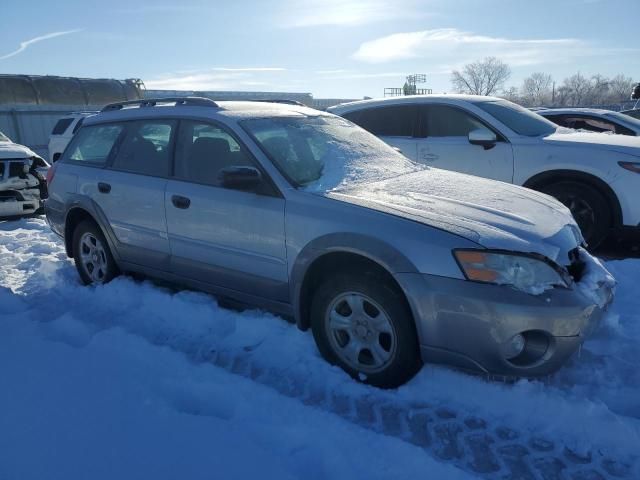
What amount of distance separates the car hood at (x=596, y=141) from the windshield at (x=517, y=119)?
184 mm

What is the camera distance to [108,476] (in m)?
2.20

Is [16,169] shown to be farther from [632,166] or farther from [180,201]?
[632,166]

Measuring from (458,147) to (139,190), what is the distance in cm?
379

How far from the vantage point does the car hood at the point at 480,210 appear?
2645 millimetres

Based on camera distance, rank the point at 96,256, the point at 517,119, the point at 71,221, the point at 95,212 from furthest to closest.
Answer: the point at 517,119
the point at 71,221
the point at 96,256
the point at 95,212

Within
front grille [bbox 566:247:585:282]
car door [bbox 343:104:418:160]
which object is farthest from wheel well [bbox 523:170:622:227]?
front grille [bbox 566:247:585:282]

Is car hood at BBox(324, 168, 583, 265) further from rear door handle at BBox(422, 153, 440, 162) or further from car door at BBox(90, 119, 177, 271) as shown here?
rear door handle at BBox(422, 153, 440, 162)

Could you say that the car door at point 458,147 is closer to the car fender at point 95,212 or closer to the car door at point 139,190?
the car door at point 139,190

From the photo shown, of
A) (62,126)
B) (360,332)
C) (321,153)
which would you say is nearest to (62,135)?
(62,126)

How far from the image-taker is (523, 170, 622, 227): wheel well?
510 centimetres

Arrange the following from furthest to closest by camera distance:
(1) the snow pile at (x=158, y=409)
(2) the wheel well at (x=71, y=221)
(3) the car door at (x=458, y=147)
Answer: (3) the car door at (x=458, y=147) < (2) the wheel well at (x=71, y=221) < (1) the snow pile at (x=158, y=409)

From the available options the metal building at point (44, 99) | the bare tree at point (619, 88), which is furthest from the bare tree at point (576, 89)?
the metal building at point (44, 99)

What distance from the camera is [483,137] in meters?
5.68

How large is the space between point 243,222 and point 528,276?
1764mm
